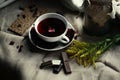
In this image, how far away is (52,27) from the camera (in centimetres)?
82

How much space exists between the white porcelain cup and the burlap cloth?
0.04 m

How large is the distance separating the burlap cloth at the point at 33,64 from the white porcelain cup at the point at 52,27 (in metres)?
0.04

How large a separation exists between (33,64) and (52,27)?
0.11m

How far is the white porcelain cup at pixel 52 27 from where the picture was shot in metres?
0.80

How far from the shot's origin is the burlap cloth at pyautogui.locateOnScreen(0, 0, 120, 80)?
2.52 ft

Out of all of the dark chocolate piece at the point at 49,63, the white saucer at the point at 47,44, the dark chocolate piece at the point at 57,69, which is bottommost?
the dark chocolate piece at the point at 57,69

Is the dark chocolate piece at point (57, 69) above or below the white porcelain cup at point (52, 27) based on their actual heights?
below

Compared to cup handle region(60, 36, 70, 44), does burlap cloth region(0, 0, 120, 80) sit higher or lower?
lower

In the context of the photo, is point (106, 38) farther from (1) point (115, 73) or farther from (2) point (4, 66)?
(2) point (4, 66)

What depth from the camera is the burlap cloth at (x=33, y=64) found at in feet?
2.52

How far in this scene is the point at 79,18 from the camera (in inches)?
34.8

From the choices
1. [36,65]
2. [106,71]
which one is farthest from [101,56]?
[36,65]

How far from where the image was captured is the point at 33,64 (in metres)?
0.79

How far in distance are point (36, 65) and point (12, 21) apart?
0.52 ft
